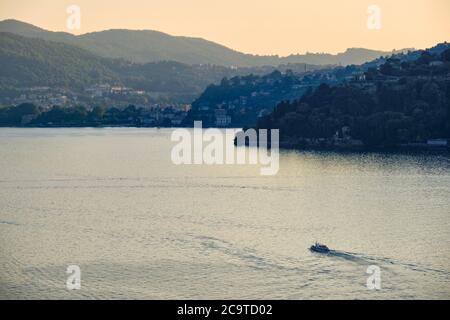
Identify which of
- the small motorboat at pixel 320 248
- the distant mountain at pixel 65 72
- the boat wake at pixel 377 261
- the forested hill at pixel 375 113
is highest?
the distant mountain at pixel 65 72

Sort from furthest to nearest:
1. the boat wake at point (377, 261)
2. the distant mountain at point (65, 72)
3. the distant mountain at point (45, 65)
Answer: the distant mountain at point (65, 72), the distant mountain at point (45, 65), the boat wake at point (377, 261)

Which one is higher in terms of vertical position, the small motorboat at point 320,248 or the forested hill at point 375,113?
the forested hill at point 375,113

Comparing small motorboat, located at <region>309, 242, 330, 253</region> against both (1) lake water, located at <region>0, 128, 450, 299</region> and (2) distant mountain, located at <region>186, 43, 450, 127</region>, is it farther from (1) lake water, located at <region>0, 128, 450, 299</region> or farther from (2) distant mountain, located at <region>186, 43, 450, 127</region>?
(2) distant mountain, located at <region>186, 43, 450, 127</region>

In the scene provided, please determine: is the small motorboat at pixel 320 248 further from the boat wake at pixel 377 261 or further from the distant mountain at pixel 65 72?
the distant mountain at pixel 65 72

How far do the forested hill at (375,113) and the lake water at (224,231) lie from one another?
1872 centimetres

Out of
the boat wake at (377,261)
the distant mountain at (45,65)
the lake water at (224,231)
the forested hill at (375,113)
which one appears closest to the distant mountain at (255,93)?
the forested hill at (375,113)

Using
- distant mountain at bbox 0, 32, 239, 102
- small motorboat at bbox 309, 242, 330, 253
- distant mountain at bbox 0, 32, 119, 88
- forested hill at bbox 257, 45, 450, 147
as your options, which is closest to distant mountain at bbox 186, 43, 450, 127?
forested hill at bbox 257, 45, 450, 147

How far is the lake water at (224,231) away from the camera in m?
22.3

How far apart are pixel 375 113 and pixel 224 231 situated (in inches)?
1789

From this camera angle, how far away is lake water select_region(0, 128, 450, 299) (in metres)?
22.3

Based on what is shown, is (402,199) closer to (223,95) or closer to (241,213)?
(241,213)

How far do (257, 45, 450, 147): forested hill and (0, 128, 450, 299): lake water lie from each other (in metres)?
18.7
